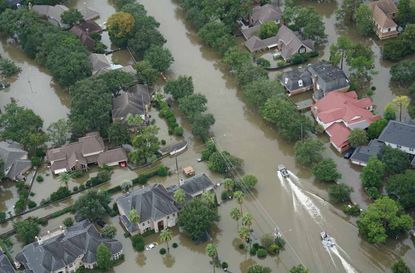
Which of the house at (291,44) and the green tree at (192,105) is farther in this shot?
the house at (291,44)

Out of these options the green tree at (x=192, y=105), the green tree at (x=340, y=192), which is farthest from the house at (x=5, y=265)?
the green tree at (x=340, y=192)

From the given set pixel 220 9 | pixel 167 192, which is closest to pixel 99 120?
pixel 167 192

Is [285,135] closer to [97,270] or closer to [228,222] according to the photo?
[228,222]

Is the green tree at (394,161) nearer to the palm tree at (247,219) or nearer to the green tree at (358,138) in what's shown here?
the green tree at (358,138)

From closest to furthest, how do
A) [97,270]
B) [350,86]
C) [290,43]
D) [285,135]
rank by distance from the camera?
Result: [97,270], [285,135], [350,86], [290,43]

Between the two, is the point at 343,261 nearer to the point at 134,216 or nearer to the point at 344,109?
the point at 134,216

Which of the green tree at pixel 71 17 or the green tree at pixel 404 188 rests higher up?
the green tree at pixel 404 188
